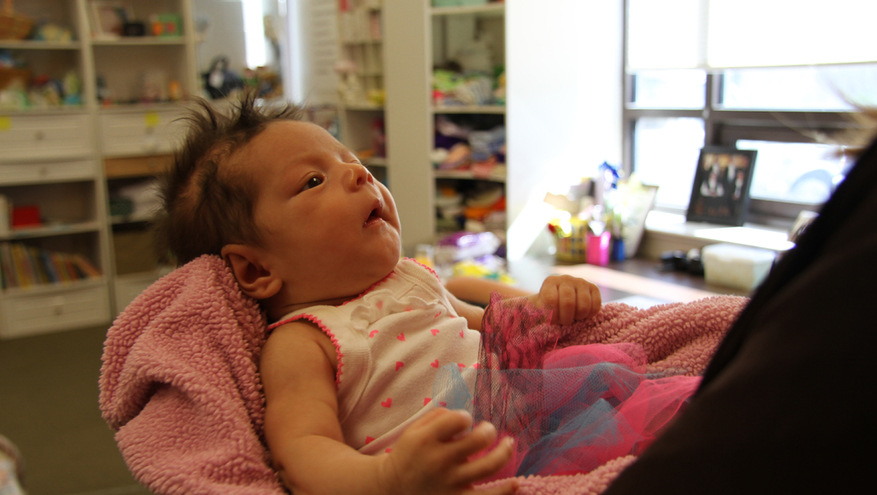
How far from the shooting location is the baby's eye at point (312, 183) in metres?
0.94

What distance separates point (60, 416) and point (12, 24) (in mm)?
2167

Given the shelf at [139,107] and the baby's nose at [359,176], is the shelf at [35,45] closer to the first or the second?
the shelf at [139,107]

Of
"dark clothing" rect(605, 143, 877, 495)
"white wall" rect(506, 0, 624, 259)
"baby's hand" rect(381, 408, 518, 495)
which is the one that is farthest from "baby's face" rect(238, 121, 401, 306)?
"white wall" rect(506, 0, 624, 259)

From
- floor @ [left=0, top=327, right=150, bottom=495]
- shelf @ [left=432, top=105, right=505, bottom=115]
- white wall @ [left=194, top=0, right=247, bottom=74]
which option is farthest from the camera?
white wall @ [left=194, top=0, right=247, bottom=74]

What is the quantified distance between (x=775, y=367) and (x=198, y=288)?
723 mm

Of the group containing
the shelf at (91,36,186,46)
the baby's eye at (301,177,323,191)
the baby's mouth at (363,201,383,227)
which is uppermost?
the shelf at (91,36,186,46)

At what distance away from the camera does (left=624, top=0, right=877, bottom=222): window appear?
274 centimetres

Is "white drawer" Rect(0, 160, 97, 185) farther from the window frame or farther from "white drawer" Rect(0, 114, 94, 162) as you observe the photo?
the window frame

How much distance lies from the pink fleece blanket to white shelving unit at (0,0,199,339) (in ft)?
10.0

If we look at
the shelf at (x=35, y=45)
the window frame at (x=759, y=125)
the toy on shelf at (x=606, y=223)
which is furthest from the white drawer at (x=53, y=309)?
the window frame at (x=759, y=125)

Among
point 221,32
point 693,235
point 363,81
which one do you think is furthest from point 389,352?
point 221,32

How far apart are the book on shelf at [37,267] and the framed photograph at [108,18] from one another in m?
1.28

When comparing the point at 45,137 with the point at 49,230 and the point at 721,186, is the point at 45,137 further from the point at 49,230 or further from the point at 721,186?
the point at 721,186

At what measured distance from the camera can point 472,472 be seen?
0.56 m
